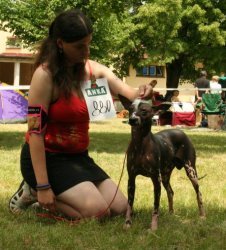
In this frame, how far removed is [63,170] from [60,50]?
3.09ft

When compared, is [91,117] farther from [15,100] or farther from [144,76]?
[144,76]

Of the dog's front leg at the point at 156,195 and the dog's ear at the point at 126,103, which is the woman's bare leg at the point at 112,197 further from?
the dog's ear at the point at 126,103

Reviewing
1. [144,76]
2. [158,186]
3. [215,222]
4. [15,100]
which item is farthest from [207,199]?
[144,76]

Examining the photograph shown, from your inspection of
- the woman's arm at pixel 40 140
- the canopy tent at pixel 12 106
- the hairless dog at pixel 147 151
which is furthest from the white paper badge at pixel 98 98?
A: the canopy tent at pixel 12 106

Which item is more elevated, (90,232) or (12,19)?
(12,19)

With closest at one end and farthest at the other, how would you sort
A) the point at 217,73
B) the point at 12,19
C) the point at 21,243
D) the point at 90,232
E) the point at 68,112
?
the point at 21,243, the point at 90,232, the point at 68,112, the point at 12,19, the point at 217,73

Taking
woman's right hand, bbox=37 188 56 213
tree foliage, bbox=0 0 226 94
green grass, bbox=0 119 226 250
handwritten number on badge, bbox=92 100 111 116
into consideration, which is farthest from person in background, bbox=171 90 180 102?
woman's right hand, bbox=37 188 56 213

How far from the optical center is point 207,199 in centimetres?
519

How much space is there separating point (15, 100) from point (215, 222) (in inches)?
590

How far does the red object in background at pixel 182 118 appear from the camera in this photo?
704 inches

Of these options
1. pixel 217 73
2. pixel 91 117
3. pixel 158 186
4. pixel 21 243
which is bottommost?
pixel 21 243

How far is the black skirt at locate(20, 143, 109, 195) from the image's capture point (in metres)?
4.21

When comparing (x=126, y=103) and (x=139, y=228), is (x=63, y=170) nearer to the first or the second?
(x=139, y=228)

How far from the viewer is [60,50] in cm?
400
